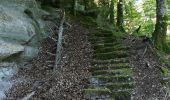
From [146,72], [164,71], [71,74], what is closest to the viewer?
[71,74]

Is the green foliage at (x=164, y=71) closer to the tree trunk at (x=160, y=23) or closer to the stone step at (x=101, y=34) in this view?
the tree trunk at (x=160, y=23)

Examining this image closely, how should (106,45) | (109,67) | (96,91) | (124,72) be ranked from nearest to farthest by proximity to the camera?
(96,91) → (124,72) → (109,67) → (106,45)

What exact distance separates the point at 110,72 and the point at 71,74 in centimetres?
160

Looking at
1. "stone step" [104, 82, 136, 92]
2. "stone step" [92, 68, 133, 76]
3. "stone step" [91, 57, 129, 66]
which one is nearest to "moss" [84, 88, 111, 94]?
"stone step" [104, 82, 136, 92]

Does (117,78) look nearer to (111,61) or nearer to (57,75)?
(111,61)

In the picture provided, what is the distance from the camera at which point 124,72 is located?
39.0 ft

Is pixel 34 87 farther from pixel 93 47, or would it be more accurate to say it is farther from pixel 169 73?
pixel 169 73

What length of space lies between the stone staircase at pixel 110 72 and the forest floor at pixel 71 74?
0.89 ft

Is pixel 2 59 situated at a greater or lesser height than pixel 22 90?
greater

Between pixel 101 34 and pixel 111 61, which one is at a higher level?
pixel 101 34

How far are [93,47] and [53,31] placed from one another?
2.60 m

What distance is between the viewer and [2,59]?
39.6 feet

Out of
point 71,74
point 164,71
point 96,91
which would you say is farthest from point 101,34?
point 96,91

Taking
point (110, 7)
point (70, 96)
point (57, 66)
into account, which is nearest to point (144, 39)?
point (57, 66)
